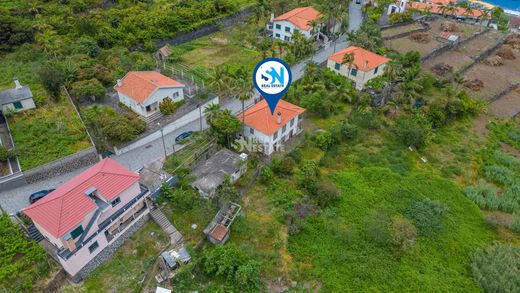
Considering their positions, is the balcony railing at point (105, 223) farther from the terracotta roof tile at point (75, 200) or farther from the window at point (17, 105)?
the window at point (17, 105)

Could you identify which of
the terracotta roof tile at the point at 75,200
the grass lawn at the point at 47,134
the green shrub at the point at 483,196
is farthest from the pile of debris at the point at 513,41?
the grass lawn at the point at 47,134

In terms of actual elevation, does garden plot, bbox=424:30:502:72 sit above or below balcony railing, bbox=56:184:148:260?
below

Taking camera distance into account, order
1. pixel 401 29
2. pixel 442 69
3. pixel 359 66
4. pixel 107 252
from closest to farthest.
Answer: pixel 107 252 < pixel 359 66 < pixel 442 69 < pixel 401 29

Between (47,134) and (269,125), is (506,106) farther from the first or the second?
(47,134)

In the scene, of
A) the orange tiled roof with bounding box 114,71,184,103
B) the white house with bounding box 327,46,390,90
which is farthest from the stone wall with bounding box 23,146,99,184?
the white house with bounding box 327,46,390,90

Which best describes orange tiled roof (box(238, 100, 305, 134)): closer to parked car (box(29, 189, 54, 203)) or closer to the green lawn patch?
the green lawn patch

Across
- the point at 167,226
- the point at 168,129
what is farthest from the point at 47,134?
the point at 167,226
